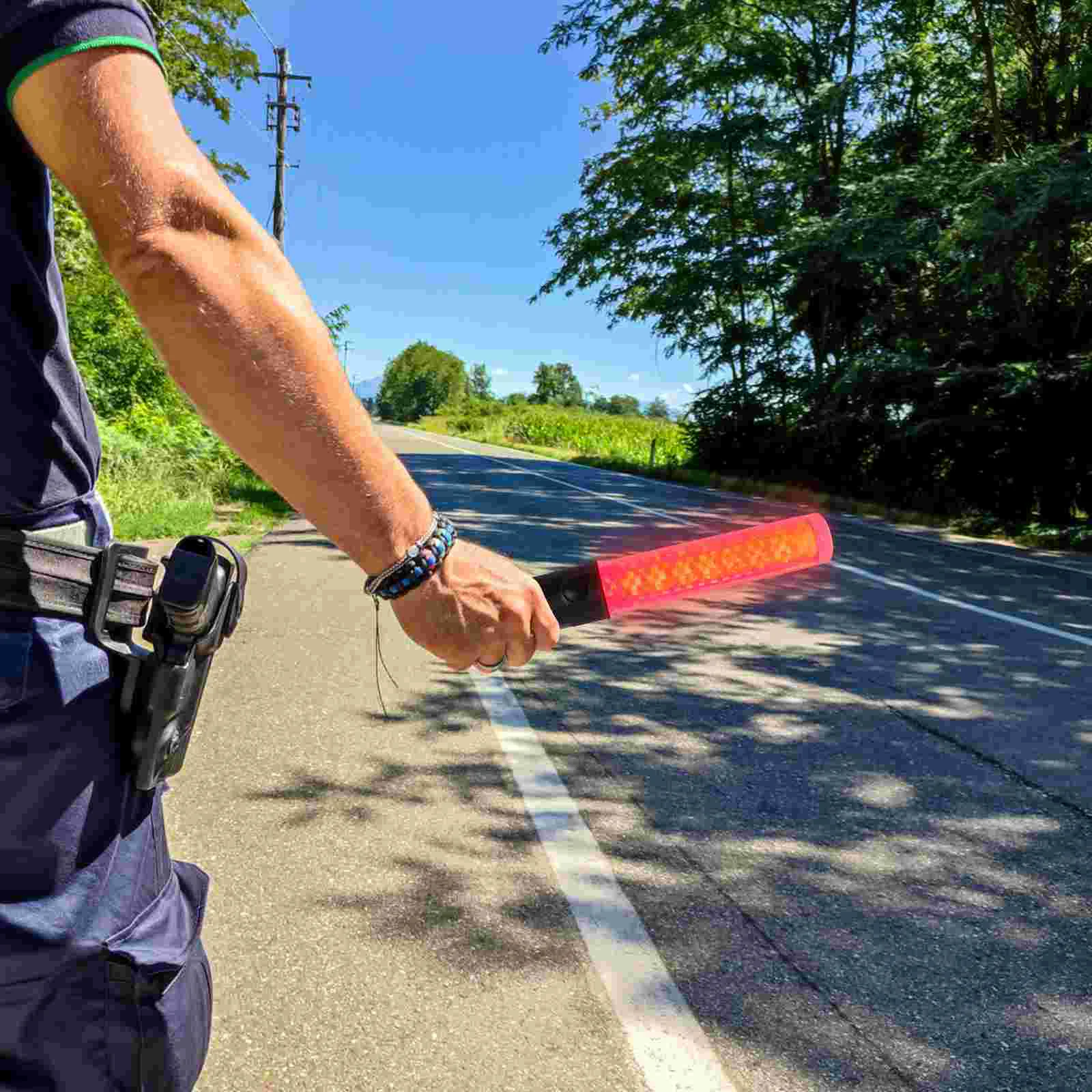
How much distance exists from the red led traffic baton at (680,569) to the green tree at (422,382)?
468ft

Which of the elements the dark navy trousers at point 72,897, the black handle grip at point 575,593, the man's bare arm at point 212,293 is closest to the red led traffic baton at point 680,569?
the black handle grip at point 575,593

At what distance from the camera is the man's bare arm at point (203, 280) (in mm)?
1015

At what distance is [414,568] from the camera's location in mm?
1251

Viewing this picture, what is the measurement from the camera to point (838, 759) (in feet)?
14.2

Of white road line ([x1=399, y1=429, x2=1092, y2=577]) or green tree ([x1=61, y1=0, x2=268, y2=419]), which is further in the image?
green tree ([x1=61, y1=0, x2=268, y2=419])

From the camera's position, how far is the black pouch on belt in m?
1.11

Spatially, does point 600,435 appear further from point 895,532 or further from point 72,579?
point 72,579

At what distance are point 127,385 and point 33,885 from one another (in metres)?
17.2

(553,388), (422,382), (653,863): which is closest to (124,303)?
(653,863)

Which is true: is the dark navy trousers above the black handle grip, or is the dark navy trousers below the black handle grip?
below

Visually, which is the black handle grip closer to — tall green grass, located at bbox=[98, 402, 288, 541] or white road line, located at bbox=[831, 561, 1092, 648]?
white road line, located at bbox=[831, 561, 1092, 648]

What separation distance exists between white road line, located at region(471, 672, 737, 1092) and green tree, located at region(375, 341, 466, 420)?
141 meters

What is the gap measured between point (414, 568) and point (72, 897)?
54 cm

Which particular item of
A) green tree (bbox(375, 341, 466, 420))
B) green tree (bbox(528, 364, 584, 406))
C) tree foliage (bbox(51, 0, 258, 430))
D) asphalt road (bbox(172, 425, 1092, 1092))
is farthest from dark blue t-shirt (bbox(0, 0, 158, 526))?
green tree (bbox(375, 341, 466, 420))
